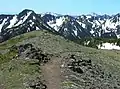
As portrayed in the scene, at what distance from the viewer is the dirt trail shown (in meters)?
51.4

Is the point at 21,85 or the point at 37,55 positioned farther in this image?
the point at 37,55

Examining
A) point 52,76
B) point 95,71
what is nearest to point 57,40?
point 95,71

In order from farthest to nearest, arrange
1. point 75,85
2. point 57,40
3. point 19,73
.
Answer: point 57,40
point 19,73
point 75,85

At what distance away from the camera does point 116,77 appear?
6300cm

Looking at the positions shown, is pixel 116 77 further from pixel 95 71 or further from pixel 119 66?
pixel 119 66

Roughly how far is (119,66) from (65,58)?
1368 cm

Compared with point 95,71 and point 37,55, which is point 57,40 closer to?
point 37,55

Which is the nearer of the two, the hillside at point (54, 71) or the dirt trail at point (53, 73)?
the hillside at point (54, 71)

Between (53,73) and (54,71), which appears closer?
(53,73)

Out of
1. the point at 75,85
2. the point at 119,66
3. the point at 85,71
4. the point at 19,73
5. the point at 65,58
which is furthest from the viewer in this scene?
the point at 119,66

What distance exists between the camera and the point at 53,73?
58.6 metres

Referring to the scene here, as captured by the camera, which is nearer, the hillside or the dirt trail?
the hillside

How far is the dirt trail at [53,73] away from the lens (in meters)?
51.4

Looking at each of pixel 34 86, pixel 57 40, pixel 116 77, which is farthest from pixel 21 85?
pixel 57 40
